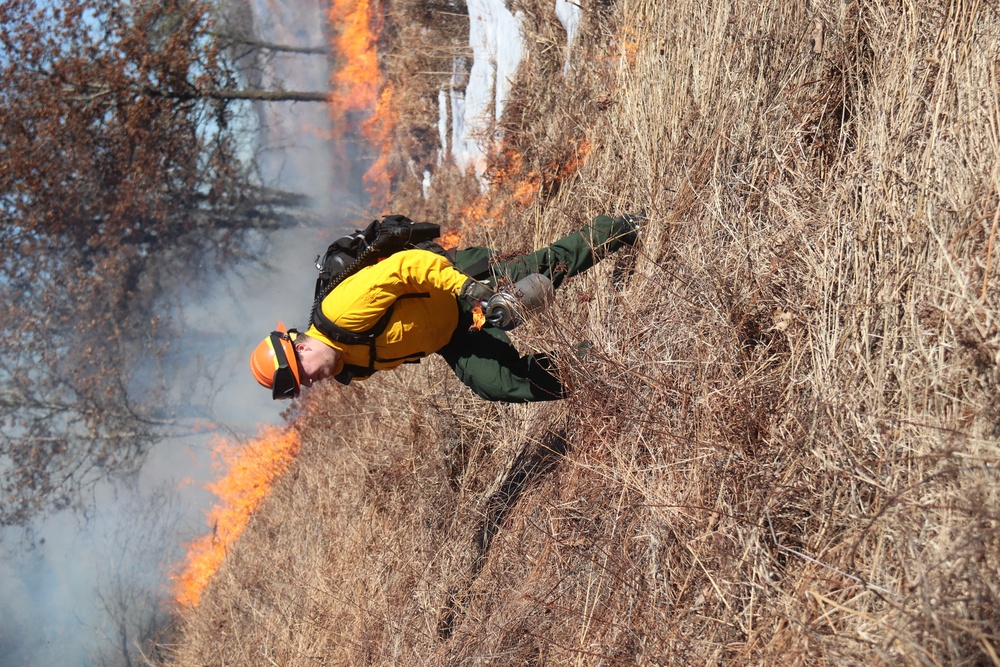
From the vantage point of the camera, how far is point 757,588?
1.94 meters

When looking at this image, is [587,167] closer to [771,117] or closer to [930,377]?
[771,117]

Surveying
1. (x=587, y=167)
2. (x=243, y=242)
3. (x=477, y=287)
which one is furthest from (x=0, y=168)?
(x=477, y=287)

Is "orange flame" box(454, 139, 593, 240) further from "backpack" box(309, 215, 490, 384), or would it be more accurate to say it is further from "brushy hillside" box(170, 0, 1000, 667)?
"backpack" box(309, 215, 490, 384)

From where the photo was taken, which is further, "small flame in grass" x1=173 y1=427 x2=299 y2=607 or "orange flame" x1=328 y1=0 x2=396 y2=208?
"orange flame" x1=328 y1=0 x2=396 y2=208

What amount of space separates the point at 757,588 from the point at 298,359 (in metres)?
1.68

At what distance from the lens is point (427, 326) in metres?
2.83

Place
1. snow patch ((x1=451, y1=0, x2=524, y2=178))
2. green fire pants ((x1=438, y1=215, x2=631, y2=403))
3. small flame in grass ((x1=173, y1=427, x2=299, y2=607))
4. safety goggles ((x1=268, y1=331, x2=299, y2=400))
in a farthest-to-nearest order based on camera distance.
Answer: small flame in grass ((x1=173, y1=427, x2=299, y2=607))
snow patch ((x1=451, y1=0, x2=524, y2=178))
green fire pants ((x1=438, y1=215, x2=631, y2=403))
safety goggles ((x1=268, y1=331, x2=299, y2=400))

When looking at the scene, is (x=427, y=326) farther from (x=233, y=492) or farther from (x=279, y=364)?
(x=233, y=492)

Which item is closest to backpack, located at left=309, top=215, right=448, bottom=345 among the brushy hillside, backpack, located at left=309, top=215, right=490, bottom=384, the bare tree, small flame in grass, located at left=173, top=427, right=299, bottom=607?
backpack, located at left=309, top=215, right=490, bottom=384

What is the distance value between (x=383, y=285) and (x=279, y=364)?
1.53 feet

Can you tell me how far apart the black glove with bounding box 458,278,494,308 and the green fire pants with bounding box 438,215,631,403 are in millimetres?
205

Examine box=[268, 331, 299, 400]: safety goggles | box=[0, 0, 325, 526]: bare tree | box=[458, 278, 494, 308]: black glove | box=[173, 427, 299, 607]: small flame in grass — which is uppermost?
box=[458, 278, 494, 308]: black glove

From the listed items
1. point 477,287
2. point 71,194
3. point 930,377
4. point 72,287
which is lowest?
point 72,287

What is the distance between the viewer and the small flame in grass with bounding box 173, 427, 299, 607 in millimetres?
7004
